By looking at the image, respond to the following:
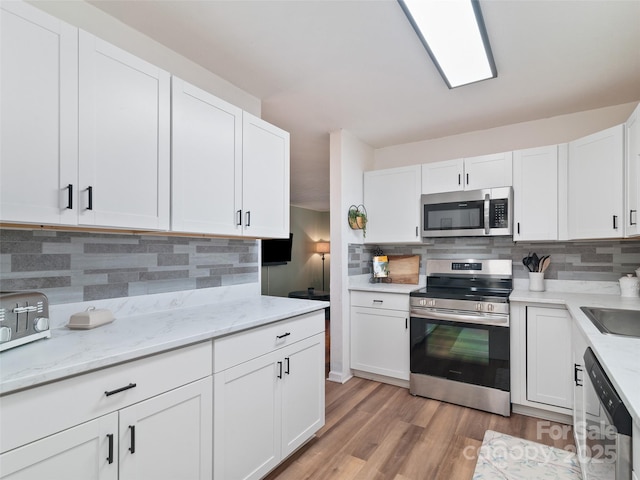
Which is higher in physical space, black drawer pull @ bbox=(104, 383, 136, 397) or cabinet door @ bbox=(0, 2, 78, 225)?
cabinet door @ bbox=(0, 2, 78, 225)

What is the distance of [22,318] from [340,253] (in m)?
2.44

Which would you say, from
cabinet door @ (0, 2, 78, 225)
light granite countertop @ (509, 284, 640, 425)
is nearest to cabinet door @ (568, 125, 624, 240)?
light granite countertop @ (509, 284, 640, 425)

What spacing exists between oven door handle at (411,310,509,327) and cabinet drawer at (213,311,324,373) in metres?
1.16

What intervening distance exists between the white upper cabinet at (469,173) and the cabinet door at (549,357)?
3.75ft

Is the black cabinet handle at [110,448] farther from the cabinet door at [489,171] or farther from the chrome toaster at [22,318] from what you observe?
the cabinet door at [489,171]

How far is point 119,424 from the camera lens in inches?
43.4

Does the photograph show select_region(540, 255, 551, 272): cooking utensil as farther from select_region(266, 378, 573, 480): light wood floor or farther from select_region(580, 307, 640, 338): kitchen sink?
select_region(266, 378, 573, 480): light wood floor

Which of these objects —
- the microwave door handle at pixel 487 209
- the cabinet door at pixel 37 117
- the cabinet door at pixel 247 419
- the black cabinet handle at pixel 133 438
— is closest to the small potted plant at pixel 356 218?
the microwave door handle at pixel 487 209

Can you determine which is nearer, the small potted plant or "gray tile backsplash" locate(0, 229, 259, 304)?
"gray tile backsplash" locate(0, 229, 259, 304)

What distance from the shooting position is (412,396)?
9.34ft

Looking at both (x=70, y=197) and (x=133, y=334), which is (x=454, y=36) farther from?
(x=133, y=334)

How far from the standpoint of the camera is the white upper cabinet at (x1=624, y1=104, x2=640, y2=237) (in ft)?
6.57

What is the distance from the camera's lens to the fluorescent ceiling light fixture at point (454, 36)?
1.52 m

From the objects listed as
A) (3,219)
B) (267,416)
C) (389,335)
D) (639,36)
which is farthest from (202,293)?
(639,36)
